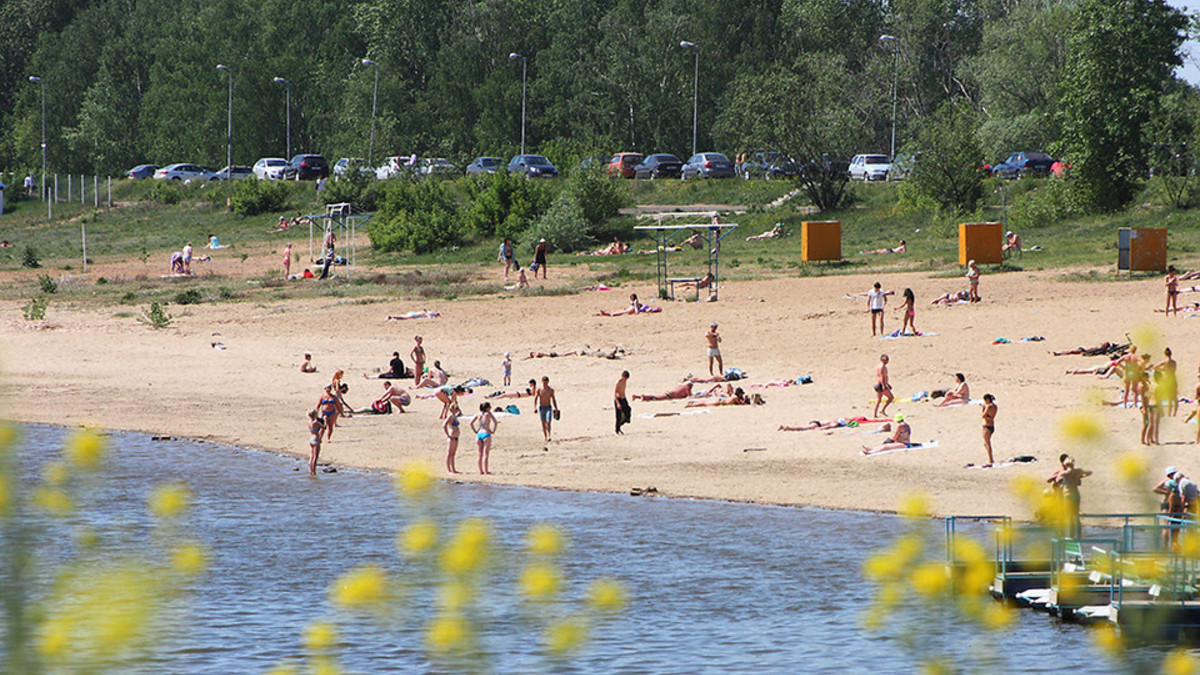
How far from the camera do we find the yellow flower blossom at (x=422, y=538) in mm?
2981

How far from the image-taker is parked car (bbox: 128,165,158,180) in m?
86.0

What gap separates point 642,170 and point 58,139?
48811 mm

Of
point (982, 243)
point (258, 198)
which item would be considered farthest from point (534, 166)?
point (982, 243)

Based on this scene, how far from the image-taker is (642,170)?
67.2 m

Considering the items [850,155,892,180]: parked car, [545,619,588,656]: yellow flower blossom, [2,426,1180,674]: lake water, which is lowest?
[2,426,1180,674]: lake water

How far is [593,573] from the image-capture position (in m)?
17.6

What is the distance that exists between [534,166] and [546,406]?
141 ft

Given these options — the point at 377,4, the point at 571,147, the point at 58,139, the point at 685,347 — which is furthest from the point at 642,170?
the point at 58,139

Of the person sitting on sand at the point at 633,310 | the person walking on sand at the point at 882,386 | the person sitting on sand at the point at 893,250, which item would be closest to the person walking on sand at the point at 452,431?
the person walking on sand at the point at 882,386

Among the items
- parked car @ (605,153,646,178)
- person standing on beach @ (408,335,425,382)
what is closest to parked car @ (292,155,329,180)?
parked car @ (605,153,646,178)

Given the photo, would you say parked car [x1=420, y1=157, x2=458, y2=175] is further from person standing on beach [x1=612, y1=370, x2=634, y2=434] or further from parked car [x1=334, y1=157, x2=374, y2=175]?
person standing on beach [x1=612, y1=370, x2=634, y2=434]

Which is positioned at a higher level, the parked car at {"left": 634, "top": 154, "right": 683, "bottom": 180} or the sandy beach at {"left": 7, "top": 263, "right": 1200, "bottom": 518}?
the parked car at {"left": 634, "top": 154, "right": 683, "bottom": 180}

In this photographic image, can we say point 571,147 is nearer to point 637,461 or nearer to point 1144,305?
point 1144,305

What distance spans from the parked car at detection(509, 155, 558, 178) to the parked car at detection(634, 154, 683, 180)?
164 inches
